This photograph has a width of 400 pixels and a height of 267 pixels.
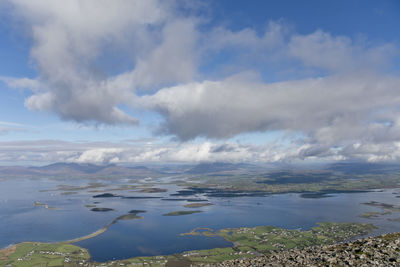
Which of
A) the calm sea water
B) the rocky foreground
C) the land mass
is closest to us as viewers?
the rocky foreground

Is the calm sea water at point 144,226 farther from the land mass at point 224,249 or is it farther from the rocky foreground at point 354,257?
the rocky foreground at point 354,257

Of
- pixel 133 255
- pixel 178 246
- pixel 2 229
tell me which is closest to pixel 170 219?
pixel 178 246

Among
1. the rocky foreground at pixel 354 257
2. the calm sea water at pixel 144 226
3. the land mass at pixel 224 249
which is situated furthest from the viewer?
the calm sea water at pixel 144 226

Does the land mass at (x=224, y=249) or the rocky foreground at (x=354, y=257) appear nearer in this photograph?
the rocky foreground at (x=354, y=257)

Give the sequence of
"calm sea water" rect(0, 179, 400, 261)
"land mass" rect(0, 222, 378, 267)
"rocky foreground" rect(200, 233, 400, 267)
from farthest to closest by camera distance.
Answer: "calm sea water" rect(0, 179, 400, 261)
"land mass" rect(0, 222, 378, 267)
"rocky foreground" rect(200, 233, 400, 267)

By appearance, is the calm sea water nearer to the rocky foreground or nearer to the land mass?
the land mass

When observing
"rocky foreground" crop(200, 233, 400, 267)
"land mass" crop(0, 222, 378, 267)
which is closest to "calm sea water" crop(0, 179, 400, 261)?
"land mass" crop(0, 222, 378, 267)

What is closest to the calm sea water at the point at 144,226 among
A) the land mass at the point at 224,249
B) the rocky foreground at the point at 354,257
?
the land mass at the point at 224,249

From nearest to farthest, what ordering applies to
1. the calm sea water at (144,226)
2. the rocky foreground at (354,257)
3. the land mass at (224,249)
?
1. the rocky foreground at (354,257)
2. the land mass at (224,249)
3. the calm sea water at (144,226)

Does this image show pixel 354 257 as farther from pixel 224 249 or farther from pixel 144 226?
pixel 144 226

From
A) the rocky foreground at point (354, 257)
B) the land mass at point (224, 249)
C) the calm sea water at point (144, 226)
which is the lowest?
the calm sea water at point (144, 226)

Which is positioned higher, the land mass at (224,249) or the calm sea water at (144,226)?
the land mass at (224,249)

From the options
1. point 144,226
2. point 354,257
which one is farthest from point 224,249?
point 354,257
